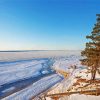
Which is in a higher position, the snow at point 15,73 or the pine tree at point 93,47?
the pine tree at point 93,47

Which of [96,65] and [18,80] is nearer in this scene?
[96,65]

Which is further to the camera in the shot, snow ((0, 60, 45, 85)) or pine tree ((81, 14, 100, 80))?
snow ((0, 60, 45, 85))

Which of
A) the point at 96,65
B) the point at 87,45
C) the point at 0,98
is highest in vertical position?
the point at 87,45

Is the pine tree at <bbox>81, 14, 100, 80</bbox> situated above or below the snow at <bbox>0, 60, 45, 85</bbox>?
above

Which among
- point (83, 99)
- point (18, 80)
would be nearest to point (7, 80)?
point (18, 80)

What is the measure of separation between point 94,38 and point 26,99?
17.6 meters

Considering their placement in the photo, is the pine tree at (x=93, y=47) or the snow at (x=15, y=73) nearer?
the pine tree at (x=93, y=47)

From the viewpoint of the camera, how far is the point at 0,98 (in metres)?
38.2

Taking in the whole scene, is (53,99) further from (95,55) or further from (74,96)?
(95,55)

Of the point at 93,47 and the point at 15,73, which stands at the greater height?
the point at 93,47

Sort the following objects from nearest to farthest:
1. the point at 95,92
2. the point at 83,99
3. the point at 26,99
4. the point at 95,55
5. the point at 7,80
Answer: the point at 83,99, the point at 95,92, the point at 95,55, the point at 26,99, the point at 7,80

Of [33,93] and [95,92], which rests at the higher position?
[95,92]

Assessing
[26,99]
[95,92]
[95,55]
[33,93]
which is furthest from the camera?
[33,93]

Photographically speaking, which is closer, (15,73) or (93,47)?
(93,47)
